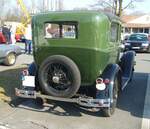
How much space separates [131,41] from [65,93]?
18300mm

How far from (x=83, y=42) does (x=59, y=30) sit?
0.79 m

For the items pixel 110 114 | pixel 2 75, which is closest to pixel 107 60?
pixel 110 114

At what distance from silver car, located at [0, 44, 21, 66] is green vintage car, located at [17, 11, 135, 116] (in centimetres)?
648

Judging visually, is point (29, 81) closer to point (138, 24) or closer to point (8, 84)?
point (8, 84)

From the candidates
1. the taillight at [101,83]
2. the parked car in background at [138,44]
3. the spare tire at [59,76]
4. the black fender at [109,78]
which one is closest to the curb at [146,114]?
the black fender at [109,78]

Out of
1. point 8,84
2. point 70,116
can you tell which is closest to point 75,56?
point 70,116

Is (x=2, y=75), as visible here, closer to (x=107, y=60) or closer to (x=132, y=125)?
(x=107, y=60)

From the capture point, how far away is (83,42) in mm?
6980

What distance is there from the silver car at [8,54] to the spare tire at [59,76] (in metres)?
6.88

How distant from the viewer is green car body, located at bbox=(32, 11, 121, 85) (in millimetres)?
6910

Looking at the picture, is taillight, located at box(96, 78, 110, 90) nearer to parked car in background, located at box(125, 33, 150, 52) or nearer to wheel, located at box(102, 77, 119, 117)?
wheel, located at box(102, 77, 119, 117)

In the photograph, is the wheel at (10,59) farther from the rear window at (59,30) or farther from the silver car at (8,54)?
the rear window at (59,30)

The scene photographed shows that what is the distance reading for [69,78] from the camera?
6.88 m

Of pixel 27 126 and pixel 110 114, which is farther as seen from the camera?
pixel 110 114
